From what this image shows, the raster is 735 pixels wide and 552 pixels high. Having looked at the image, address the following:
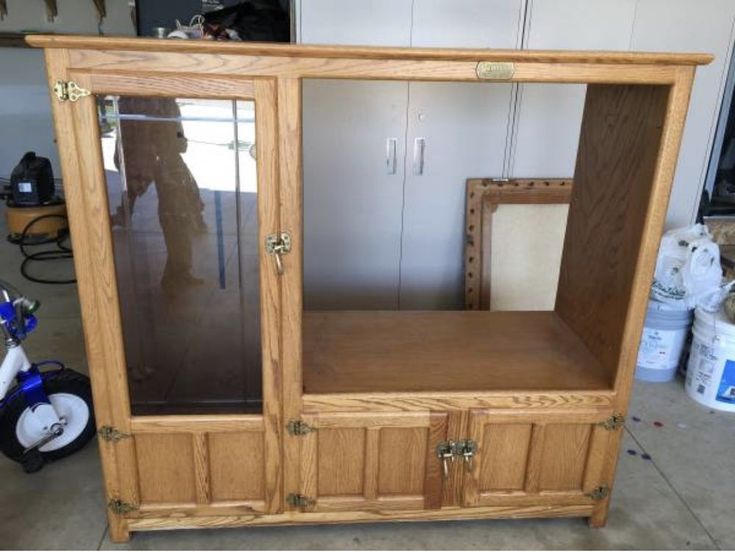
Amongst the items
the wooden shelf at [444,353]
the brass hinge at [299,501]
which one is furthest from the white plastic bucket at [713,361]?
the brass hinge at [299,501]

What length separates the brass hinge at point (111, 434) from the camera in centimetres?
157

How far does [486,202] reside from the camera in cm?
272

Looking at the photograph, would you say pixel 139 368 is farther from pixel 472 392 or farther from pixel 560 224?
pixel 560 224

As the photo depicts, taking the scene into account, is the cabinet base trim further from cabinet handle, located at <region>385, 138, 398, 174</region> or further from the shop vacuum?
the shop vacuum

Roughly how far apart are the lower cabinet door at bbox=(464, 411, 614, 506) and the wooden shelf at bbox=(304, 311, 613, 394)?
9cm

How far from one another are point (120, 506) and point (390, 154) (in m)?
1.72

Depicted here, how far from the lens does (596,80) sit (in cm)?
139

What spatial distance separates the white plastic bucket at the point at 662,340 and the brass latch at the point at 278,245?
1.80 meters

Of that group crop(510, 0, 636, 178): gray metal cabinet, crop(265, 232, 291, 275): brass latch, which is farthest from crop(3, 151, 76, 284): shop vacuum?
crop(265, 232, 291, 275): brass latch

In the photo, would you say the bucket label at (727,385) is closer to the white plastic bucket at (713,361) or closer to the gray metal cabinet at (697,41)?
the white plastic bucket at (713,361)

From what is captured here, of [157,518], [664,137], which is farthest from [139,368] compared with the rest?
[664,137]

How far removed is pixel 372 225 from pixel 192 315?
1.24 m

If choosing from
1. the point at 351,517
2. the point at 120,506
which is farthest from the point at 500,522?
the point at 120,506

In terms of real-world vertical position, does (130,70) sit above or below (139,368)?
above
